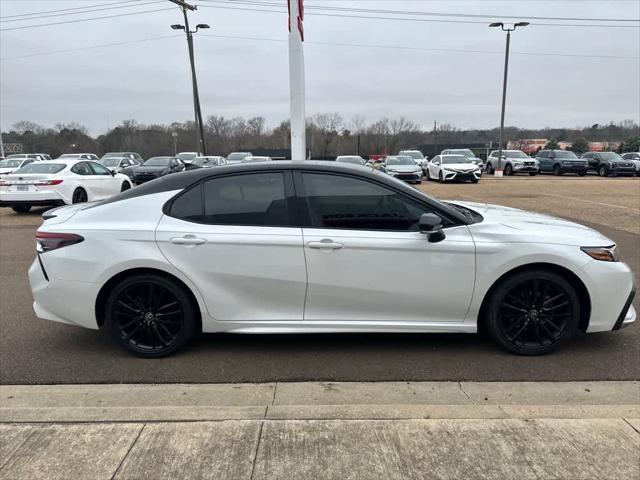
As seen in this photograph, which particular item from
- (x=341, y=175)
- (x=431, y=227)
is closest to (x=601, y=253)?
(x=431, y=227)

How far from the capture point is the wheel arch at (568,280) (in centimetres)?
372

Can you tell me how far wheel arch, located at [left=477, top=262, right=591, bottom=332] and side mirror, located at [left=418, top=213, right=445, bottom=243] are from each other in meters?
0.58

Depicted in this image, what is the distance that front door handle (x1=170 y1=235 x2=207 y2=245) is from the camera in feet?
12.1

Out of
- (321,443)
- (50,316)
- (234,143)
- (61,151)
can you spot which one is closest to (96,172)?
(50,316)

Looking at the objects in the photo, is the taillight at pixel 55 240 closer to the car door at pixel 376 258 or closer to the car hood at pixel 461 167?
the car door at pixel 376 258

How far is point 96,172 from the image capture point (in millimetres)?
13414

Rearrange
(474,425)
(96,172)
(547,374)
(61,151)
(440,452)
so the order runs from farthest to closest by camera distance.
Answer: (61,151), (96,172), (547,374), (474,425), (440,452)

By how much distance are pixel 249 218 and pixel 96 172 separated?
1125 centimetres

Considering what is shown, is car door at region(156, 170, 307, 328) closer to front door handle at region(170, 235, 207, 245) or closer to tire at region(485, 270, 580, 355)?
front door handle at region(170, 235, 207, 245)

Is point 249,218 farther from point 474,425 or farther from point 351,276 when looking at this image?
point 474,425

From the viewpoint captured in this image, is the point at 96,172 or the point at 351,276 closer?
the point at 351,276

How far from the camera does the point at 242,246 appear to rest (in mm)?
3686

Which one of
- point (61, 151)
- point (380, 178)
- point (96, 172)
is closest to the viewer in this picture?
point (380, 178)

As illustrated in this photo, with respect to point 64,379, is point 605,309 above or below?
above
